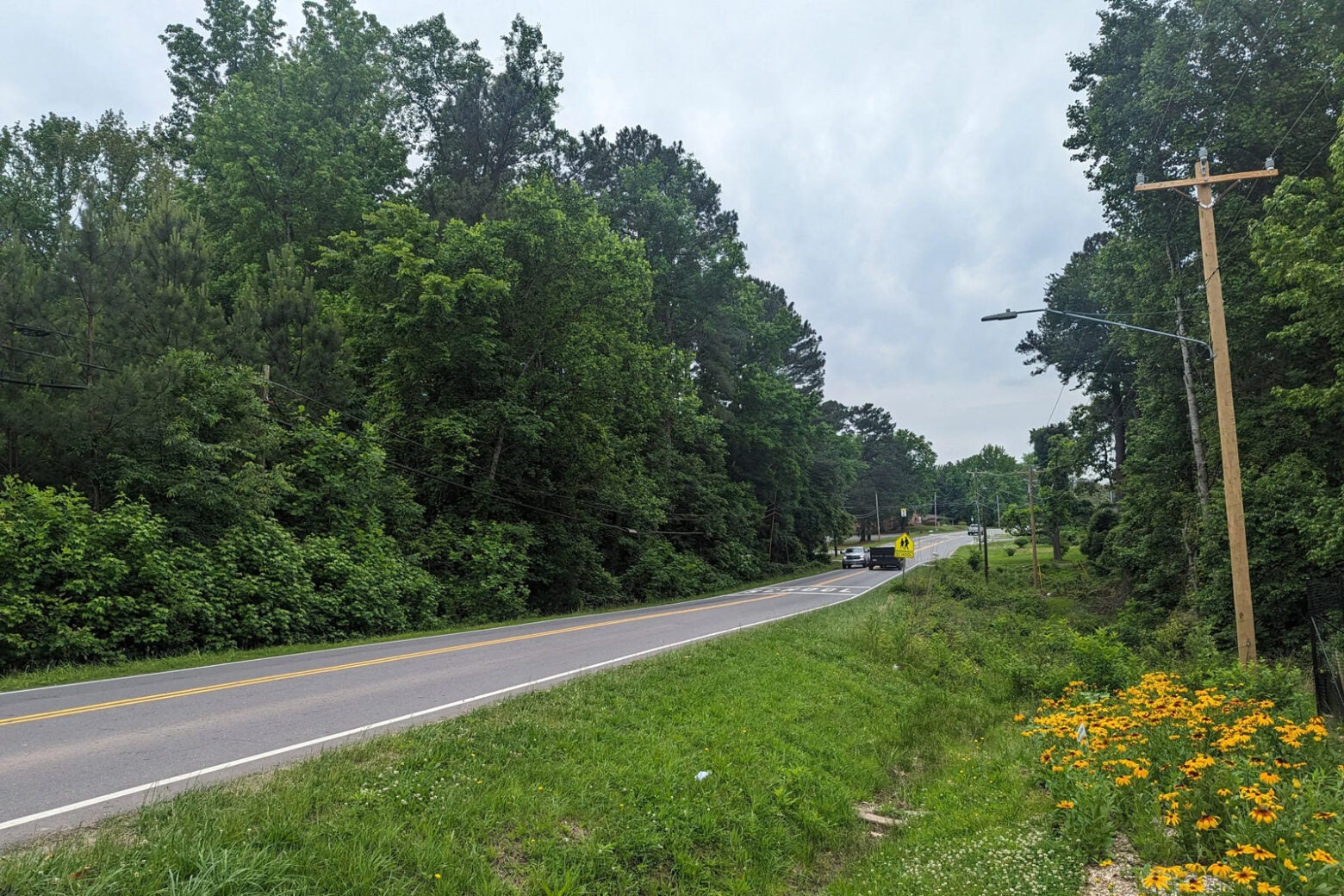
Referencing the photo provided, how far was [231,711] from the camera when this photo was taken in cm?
744

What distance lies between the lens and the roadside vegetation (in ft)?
13.4

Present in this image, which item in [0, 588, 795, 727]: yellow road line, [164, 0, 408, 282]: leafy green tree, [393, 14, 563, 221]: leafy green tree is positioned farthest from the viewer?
[393, 14, 563, 221]: leafy green tree

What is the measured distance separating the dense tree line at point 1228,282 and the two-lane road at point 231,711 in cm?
1335

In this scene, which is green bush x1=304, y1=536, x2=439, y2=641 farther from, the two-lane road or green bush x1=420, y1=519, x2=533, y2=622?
the two-lane road

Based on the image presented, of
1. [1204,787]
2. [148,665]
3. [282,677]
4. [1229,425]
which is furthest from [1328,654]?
[148,665]

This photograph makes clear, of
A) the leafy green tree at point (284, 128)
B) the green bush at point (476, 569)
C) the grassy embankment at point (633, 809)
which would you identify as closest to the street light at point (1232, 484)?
the grassy embankment at point (633, 809)

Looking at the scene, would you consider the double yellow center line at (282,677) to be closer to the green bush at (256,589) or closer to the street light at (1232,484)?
the green bush at (256,589)

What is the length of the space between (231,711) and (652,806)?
4784 millimetres

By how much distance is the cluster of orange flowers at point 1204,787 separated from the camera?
3.76 m

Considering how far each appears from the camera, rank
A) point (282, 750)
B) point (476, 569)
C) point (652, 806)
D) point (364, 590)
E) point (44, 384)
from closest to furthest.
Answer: point (652, 806), point (282, 750), point (44, 384), point (364, 590), point (476, 569)

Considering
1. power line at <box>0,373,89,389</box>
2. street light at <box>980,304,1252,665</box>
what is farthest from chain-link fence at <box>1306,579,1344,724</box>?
power line at <box>0,373,89,389</box>

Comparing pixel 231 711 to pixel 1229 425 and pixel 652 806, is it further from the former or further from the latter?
pixel 1229 425

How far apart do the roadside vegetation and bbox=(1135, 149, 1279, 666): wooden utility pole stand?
1029 millimetres

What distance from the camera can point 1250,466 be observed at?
16.9 metres
